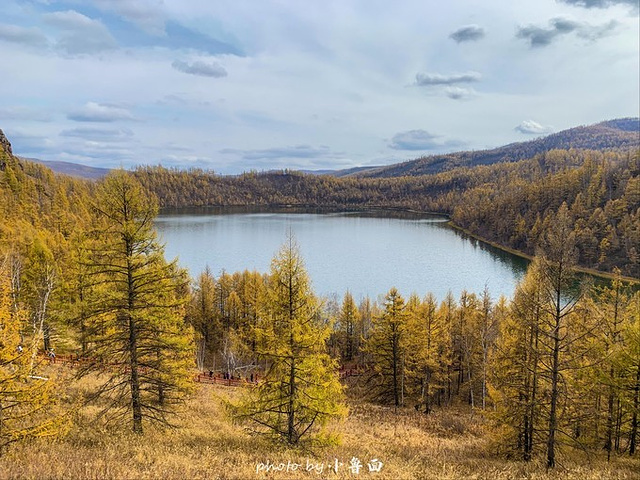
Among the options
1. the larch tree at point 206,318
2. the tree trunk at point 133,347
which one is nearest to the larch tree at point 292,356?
the tree trunk at point 133,347

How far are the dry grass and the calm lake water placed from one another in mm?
34300

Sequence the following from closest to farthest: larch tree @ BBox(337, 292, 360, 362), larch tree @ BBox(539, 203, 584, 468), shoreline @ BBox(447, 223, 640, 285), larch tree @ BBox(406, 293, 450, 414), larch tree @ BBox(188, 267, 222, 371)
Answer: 1. larch tree @ BBox(539, 203, 584, 468)
2. larch tree @ BBox(406, 293, 450, 414)
3. larch tree @ BBox(337, 292, 360, 362)
4. larch tree @ BBox(188, 267, 222, 371)
5. shoreline @ BBox(447, 223, 640, 285)

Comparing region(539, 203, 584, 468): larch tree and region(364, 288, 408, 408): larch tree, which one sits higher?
region(539, 203, 584, 468): larch tree

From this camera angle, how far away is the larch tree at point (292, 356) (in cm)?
1339

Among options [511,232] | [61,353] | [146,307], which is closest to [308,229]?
[511,232]

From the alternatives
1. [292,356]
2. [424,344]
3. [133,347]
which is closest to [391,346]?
[424,344]

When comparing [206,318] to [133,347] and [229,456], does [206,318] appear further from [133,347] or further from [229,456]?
[229,456]

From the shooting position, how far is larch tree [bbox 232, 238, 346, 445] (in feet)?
43.9

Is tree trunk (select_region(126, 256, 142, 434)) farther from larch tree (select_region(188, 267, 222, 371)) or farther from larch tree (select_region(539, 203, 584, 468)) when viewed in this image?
larch tree (select_region(188, 267, 222, 371))

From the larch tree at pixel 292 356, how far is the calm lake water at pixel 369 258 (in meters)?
36.3

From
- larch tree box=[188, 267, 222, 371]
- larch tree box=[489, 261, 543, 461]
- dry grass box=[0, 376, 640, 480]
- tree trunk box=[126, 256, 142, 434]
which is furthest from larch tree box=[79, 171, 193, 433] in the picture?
larch tree box=[188, 267, 222, 371]

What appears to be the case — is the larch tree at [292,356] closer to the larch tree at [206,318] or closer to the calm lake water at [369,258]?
the calm lake water at [369,258]

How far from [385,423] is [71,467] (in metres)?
19.4

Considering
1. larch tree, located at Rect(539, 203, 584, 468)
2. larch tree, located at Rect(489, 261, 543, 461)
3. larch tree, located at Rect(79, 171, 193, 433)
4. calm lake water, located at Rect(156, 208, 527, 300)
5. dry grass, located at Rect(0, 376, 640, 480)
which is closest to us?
dry grass, located at Rect(0, 376, 640, 480)
